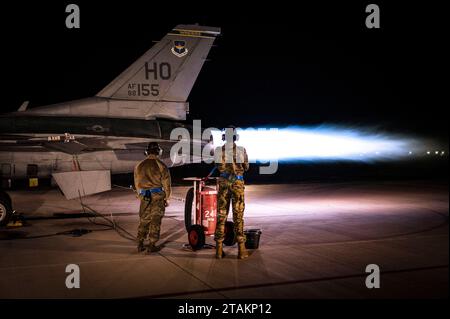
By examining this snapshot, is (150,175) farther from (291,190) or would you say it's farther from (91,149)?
(291,190)

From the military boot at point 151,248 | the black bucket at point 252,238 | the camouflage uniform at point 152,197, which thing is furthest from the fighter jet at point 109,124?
the black bucket at point 252,238

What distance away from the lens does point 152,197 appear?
7.64 metres

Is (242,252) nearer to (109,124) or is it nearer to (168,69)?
(109,124)

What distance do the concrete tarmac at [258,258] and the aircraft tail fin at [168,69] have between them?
320 centimetres

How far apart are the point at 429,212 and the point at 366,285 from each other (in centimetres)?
737

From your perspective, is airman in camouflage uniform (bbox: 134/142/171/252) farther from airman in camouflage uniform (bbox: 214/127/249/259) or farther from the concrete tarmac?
airman in camouflage uniform (bbox: 214/127/249/259)

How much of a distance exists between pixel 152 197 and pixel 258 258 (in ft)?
6.83

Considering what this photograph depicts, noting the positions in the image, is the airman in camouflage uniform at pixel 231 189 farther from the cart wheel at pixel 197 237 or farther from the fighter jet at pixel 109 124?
the fighter jet at pixel 109 124

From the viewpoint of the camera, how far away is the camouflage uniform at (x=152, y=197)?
7621mm

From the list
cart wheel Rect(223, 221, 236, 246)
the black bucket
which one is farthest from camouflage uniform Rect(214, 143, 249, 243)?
cart wheel Rect(223, 221, 236, 246)

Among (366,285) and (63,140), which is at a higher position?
(63,140)

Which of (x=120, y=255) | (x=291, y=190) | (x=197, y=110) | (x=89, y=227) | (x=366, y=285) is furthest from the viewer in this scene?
(x=197, y=110)
